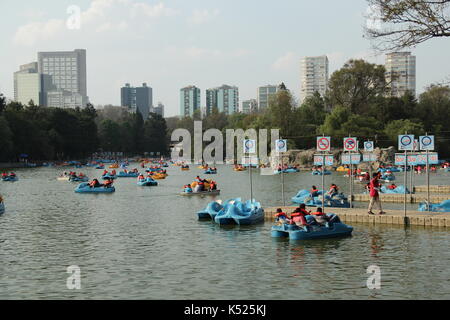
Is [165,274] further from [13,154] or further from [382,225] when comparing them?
[13,154]

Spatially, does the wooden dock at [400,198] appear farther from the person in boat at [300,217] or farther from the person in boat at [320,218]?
the person in boat at [300,217]

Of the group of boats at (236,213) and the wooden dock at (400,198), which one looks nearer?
the group of boats at (236,213)

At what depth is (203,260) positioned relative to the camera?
22688 millimetres

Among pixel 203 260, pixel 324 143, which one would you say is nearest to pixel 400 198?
pixel 324 143

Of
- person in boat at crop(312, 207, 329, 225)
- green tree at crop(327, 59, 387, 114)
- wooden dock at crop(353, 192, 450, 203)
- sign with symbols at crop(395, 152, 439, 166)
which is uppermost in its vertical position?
green tree at crop(327, 59, 387, 114)

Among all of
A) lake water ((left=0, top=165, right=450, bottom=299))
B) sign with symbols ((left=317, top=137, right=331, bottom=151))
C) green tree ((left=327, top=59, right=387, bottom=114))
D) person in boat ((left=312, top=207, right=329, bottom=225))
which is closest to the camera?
lake water ((left=0, top=165, right=450, bottom=299))

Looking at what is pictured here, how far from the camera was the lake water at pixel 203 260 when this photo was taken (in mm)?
17938

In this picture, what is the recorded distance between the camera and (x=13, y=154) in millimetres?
131750

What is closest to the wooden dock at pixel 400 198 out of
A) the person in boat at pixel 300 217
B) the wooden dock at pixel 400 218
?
the wooden dock at pixel 400 218

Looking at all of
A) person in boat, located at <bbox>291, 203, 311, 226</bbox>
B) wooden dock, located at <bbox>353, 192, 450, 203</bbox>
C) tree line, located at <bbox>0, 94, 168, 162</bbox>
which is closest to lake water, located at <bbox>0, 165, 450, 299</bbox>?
person in boat, located at <bbox>291, 203, 311, 226</bbox>

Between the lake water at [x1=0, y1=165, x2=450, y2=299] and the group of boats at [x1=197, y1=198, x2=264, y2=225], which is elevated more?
the group of boats at [x1=197, y1=198, x2=264, y2=225]

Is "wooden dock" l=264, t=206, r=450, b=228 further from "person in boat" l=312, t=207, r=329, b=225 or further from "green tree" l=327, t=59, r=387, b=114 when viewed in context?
"green tree" l=327, t=59, r=387, b=114

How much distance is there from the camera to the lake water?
17938 millimetres
